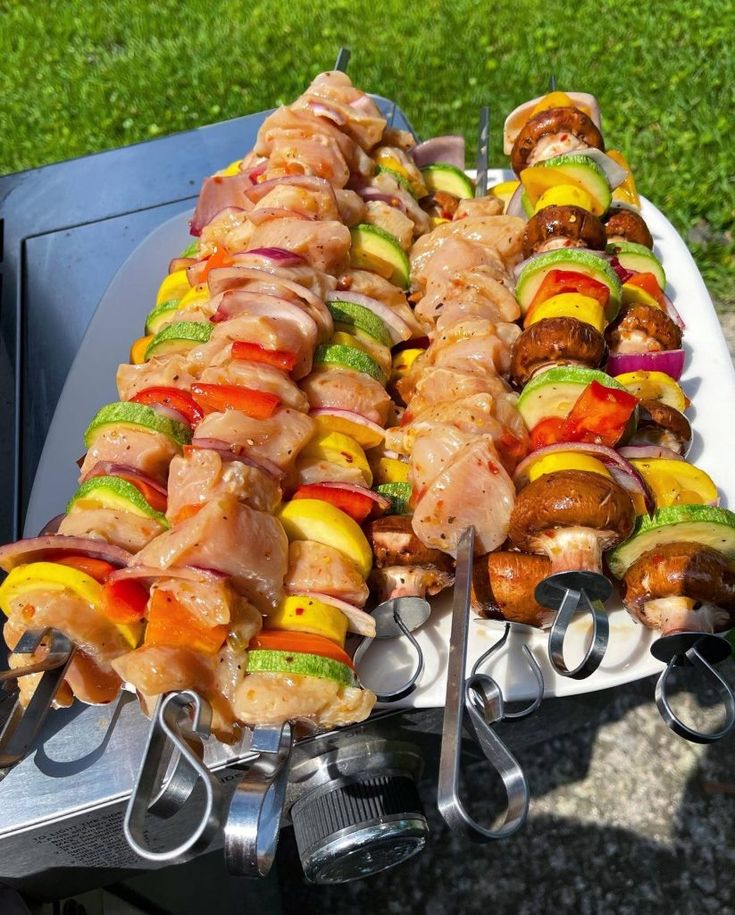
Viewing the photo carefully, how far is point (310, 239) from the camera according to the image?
2.05 metres

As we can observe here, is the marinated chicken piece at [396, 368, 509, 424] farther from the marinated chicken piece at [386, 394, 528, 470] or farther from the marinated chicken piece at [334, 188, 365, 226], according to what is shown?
the marinated chicken piece at [334, 188, 365, 226]

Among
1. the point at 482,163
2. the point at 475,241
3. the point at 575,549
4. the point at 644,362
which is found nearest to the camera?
the point at 575,549

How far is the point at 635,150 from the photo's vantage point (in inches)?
193

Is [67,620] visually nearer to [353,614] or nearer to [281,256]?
[353,614]

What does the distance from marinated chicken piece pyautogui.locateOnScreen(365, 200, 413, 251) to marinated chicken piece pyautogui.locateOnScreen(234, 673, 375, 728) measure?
1.57 meters

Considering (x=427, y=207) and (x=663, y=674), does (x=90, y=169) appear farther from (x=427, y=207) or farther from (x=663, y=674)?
(x=663, y=674)

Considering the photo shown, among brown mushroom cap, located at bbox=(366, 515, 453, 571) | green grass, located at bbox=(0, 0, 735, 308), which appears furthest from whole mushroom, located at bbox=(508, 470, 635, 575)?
green grass, located at bbox=(0, 0, 735, 308)

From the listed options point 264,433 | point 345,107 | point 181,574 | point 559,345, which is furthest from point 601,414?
point 345,107

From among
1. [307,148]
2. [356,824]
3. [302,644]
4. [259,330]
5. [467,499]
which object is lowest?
[356,824]

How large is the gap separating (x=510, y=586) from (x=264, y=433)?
63 cm

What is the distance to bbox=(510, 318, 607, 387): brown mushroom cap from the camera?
1.86 metres

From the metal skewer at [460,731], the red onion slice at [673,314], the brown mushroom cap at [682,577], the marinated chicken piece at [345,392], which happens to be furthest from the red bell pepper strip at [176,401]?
the red onion slice at [673,314]

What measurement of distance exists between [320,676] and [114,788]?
55 cm

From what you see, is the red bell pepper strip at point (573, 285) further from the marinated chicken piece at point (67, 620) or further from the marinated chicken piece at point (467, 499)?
the marinated chicken piece at point (67, 620)
